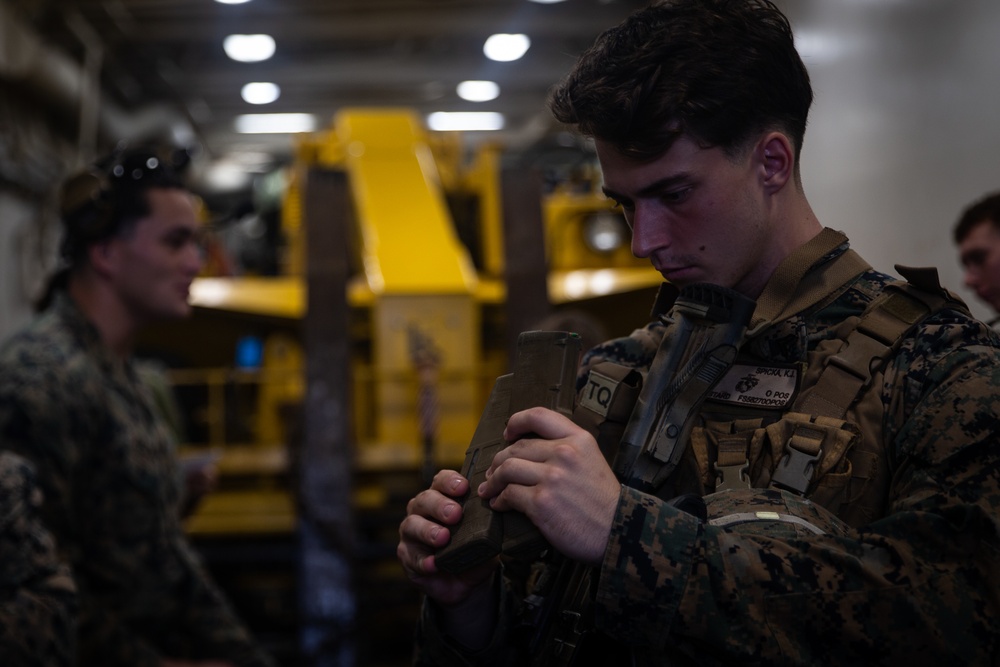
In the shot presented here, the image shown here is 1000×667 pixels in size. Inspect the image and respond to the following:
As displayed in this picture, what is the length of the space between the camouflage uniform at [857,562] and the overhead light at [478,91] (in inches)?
455

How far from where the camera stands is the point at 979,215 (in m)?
2.37

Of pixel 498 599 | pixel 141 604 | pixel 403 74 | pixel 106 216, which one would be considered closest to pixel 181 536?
pixel 141 604

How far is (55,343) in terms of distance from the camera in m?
2.59

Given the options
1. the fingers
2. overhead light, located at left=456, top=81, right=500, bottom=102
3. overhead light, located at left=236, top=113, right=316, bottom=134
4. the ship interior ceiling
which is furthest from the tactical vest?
overhead light, located at left=236, top=113, right=316, bottom=134

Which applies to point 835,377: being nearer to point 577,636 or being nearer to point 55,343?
point 577,636

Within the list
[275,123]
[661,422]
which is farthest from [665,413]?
[275,123]

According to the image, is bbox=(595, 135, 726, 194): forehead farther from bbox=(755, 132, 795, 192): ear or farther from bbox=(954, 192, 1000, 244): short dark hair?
bbox=(954, 192, 1000, 244): short dark hair

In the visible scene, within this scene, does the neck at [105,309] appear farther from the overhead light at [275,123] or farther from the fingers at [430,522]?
the overhead light at [275,123]

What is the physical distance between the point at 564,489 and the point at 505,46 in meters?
10.4

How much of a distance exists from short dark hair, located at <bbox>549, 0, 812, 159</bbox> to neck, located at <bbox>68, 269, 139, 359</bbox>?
2024 mm

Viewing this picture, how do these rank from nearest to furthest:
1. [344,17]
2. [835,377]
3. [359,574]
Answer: [835,377] < [359,574] < [344,17]

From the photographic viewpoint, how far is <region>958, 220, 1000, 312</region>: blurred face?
2342mm

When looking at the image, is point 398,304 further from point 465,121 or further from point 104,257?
point 465,121

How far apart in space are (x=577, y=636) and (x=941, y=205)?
2074 mm
